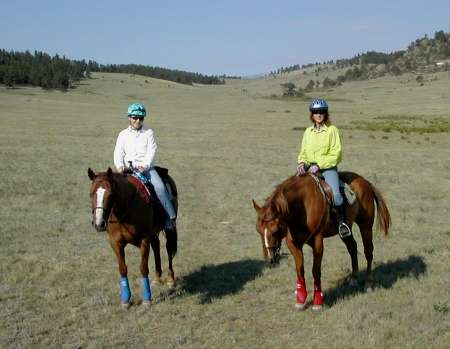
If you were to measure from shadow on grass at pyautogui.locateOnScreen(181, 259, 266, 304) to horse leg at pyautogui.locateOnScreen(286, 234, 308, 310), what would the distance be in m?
1.45

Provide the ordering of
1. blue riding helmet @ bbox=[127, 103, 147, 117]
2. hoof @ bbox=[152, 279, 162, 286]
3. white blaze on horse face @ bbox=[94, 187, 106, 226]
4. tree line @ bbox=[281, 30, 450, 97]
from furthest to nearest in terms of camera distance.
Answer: tree line @ bbox=[281, 30, 450, 97]
hoof @ bbox=[152, 279, 162, 286]
blue riding helmet @ bbox=[127, 103, 147, 117]
white blaze on horse face @ bbox=[94, 187, 106, 226]

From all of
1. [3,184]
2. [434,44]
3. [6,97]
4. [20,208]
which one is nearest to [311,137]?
[20,208]

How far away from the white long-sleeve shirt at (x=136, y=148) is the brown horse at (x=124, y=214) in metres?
0.47

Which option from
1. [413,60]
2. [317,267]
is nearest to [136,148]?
[317,267]

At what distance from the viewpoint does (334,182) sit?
7.85 metres

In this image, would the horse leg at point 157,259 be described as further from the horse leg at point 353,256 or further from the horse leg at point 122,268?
the horse leg at point 353,256

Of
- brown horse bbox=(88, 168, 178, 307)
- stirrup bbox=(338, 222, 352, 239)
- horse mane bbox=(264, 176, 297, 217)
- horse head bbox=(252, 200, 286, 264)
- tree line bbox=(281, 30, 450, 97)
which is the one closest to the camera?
horse head bbox=(252, 200, 286, 264)

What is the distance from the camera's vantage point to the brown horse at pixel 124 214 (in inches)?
268

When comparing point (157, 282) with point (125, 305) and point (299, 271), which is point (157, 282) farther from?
point (299, 271)

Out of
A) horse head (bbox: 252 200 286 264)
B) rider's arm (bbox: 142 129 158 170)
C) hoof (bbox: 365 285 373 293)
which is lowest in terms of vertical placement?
hoof (bbox: 365 285 373 293)

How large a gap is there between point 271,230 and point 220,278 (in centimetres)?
354

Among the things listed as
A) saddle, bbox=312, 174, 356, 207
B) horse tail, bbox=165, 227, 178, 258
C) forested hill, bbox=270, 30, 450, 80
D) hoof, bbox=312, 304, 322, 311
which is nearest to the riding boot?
saddle, bbox=312, 174, 356, 207

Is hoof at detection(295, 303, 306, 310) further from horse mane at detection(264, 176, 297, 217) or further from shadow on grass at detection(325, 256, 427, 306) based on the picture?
horse mane at detection(264, 176, 297, 217)

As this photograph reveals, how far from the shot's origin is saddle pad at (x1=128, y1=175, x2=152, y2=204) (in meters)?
7.96
